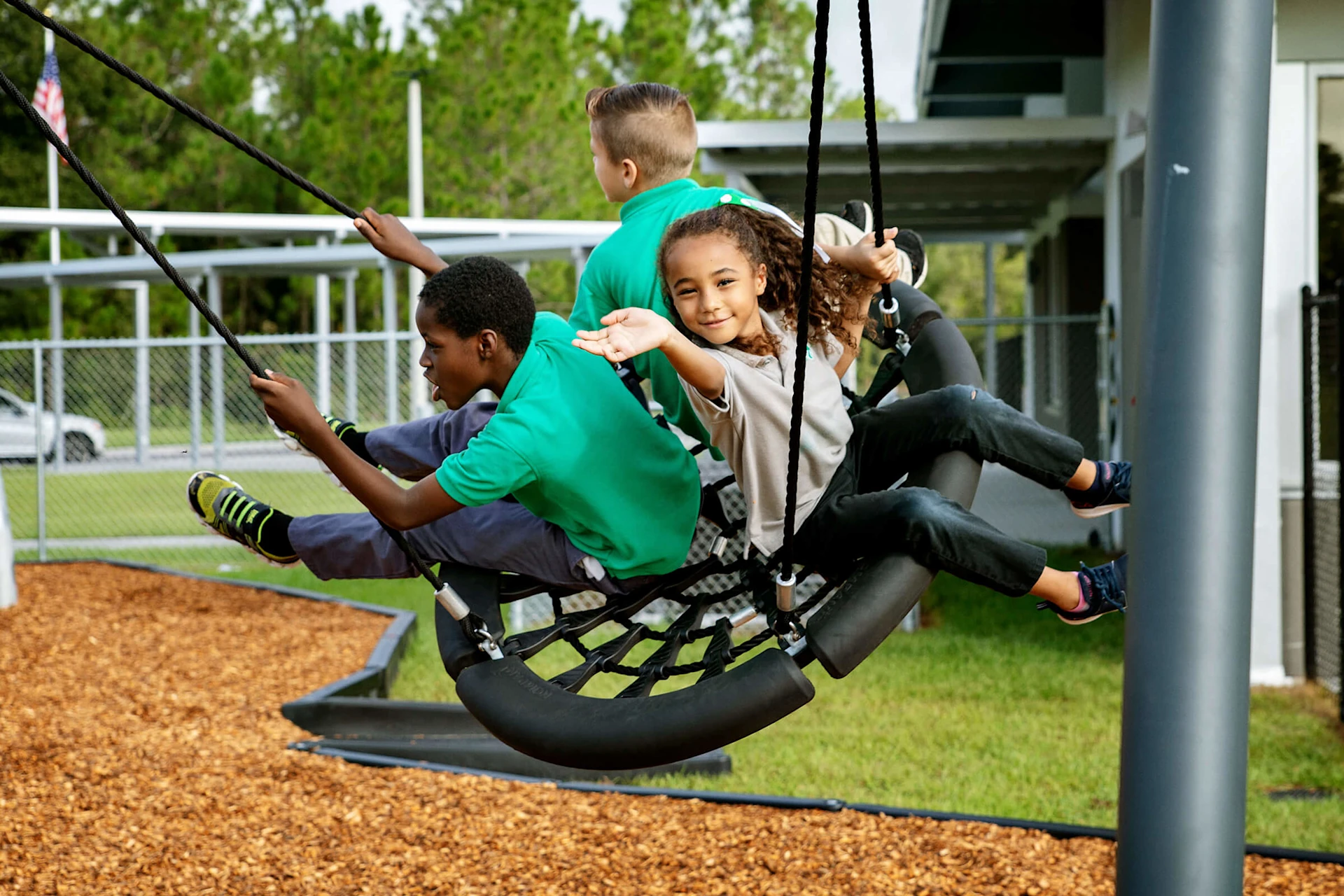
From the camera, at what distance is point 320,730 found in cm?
552

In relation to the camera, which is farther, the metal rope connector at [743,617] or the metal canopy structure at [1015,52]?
the metal canopy structure at [1015,52]

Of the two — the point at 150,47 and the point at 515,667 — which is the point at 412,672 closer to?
the point at 515,667

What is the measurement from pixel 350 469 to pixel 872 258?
108cm

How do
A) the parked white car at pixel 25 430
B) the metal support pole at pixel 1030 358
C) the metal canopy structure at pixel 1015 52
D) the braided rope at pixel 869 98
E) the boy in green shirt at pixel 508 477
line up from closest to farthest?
the braided rope at pixel 869 98
the boy in green shirt at pixel 508 477
the metal canopy structure at pixel 1015 52
the parked white car at pixel 25 430
the metal support pole at pixel 1030 358

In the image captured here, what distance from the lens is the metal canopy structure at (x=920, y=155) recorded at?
27.3ft

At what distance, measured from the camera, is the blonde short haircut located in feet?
9.20

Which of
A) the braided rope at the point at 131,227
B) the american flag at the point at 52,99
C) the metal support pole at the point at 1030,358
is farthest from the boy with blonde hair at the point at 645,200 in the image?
the american flag at the point at 52,99

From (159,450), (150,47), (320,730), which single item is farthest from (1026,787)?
(150,47)

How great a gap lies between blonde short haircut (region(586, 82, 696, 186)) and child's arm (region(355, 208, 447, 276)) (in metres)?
0.45

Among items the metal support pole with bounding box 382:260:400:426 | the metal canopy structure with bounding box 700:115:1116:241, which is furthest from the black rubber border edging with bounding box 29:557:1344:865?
the metal canopy structure with bounding box 700:115:1116:241

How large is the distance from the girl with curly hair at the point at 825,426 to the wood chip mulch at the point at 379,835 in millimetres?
1485

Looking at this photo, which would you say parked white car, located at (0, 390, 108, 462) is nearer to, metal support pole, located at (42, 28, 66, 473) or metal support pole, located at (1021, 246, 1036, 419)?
metal support pole, located at (42, 28, 66, 473)

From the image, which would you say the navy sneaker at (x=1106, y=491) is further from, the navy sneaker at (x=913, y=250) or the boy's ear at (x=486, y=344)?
the boy's ear at (x=486, y=344)

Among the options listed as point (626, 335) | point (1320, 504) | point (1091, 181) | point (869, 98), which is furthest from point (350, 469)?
point (1091, 181)
